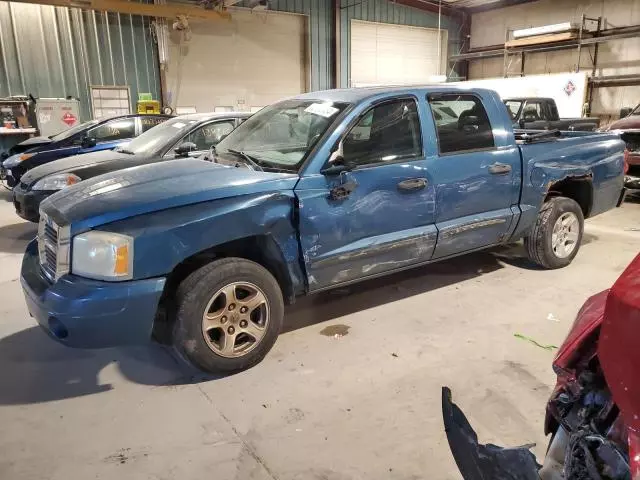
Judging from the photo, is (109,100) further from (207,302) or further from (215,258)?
(207,302)

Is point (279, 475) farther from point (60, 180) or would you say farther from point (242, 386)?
point (60, 180)

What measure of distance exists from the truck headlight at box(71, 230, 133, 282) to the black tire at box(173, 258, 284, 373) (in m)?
0.35

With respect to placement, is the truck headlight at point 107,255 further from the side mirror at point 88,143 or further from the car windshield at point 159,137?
the side mirror at point 88,143

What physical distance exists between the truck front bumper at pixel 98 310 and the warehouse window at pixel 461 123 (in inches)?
91.6

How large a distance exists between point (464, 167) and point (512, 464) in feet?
8.73

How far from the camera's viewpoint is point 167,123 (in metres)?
6.53

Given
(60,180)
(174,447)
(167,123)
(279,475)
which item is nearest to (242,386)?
(174,447)

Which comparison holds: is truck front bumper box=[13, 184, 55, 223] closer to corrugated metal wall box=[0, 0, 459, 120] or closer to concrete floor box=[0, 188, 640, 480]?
concrete floor box=[0, 188, 640, 480]

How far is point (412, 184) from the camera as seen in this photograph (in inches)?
137

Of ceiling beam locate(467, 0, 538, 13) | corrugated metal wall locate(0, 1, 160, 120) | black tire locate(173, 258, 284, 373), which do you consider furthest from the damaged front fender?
ceiling beam locate(467, 0, 538, 13)

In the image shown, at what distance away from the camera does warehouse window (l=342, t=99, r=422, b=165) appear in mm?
3340

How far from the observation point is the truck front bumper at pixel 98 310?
251 cm

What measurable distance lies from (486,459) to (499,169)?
2920 mm

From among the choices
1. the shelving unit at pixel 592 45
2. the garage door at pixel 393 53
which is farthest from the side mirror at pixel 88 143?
the shelving unit at pixel 592 45
